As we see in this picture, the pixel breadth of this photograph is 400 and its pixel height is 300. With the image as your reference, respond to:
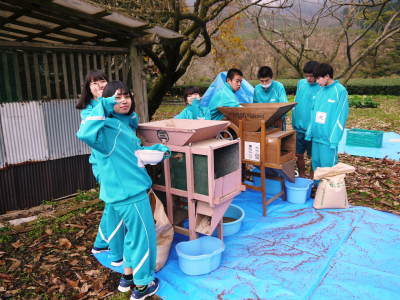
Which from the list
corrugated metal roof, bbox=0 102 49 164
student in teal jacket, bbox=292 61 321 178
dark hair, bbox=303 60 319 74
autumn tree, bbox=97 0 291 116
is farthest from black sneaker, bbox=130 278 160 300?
autumn tree, bbox=97 0 291 116

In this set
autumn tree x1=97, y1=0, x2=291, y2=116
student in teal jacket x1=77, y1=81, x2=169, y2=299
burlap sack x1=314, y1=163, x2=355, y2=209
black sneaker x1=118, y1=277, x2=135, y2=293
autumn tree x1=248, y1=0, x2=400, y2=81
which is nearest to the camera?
student in teal jacket x1=77, y1=81, x2=169, y2=299

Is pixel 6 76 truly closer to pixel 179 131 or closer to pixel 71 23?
pixel 71 23

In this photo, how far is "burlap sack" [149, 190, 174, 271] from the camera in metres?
3.57

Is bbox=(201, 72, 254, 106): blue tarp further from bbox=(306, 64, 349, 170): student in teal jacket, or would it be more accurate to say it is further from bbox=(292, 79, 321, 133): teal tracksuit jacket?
bbox=(306, 64, 349, 170): student in teal jacket

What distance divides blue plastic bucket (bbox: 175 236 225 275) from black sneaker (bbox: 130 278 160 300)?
1.19 ft

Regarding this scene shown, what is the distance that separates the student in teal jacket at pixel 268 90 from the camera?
5461 mm

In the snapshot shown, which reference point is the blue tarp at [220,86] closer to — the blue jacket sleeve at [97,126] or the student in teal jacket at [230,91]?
the student in teal jacket at [230,91]

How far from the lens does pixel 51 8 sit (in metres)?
3.94

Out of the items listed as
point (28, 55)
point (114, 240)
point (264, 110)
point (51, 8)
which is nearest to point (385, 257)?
point (264, 110)

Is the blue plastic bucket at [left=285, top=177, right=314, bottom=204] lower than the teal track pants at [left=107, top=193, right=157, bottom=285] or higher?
lower

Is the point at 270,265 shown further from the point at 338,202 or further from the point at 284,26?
the point at 284,26

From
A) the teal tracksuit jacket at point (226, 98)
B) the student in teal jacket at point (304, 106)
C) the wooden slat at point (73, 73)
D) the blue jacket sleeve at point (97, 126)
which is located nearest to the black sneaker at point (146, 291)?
the blue jacket sleeve at point (97, 126)

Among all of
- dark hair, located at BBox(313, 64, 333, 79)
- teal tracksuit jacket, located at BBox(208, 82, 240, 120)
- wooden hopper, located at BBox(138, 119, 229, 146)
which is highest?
dark hair, located at BBox(313, 64, 333, 79)

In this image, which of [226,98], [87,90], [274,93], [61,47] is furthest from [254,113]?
[61,47]
